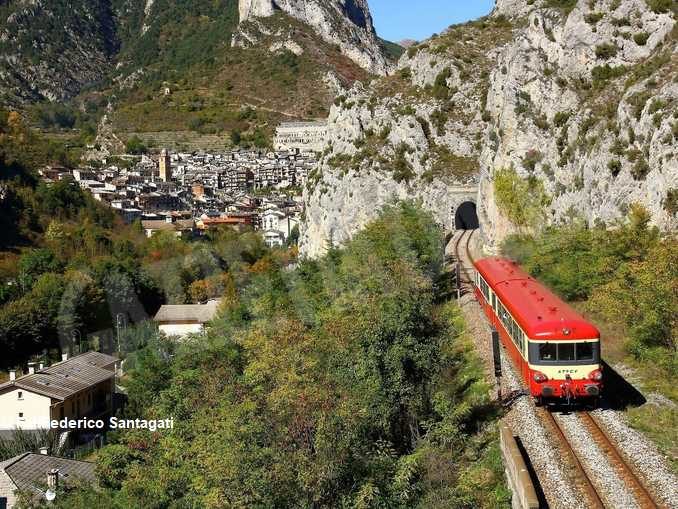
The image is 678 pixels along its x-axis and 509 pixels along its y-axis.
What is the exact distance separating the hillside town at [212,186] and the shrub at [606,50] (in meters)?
51.4

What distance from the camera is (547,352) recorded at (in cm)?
1612

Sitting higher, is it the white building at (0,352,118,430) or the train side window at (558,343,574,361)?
the train side window at (558,343,574,361)

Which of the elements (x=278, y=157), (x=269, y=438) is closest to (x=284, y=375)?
(x=269, y=438)

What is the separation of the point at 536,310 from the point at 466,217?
128 feet

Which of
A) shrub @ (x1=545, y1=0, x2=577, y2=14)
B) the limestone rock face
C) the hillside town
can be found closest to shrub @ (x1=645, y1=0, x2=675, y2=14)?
shrub @ (x1=545, y1=0, x2=577, y2=14)

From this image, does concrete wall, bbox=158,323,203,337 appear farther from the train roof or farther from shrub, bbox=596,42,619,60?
the train roof

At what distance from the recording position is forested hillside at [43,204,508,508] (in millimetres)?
12508

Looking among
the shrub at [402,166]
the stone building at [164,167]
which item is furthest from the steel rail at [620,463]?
the stone building at [164,167]

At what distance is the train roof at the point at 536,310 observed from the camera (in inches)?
632

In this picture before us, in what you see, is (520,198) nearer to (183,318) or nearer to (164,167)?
(183,318)

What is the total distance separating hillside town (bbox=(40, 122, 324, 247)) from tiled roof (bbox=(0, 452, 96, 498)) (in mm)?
54461

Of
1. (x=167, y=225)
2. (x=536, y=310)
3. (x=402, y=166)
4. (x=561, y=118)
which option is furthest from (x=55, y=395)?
(x=167, y=225)

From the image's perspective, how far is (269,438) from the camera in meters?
12.8

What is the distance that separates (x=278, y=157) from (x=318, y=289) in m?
107
